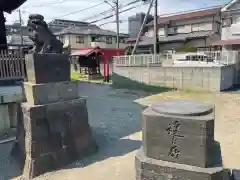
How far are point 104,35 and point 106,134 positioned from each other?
31.2 metres

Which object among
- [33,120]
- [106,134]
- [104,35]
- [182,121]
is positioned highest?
[104,35]

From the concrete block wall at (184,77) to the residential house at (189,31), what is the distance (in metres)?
9.87

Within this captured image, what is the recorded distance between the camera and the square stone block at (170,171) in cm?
241

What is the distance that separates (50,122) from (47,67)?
3.84 ft

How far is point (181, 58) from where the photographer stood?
44.8 feet

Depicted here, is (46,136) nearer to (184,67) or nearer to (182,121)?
(182,121)

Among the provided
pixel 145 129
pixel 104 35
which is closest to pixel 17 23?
pixel 104 35

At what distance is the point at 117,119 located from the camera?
25.1 ft

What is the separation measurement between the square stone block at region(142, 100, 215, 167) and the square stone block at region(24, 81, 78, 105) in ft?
8.57

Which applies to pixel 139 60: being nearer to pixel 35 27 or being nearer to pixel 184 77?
pixel 184 77

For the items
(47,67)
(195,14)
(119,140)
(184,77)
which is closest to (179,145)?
(47,67)

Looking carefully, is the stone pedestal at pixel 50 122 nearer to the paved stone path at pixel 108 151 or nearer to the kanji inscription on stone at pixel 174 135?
the paved stone path at pixel 108 151

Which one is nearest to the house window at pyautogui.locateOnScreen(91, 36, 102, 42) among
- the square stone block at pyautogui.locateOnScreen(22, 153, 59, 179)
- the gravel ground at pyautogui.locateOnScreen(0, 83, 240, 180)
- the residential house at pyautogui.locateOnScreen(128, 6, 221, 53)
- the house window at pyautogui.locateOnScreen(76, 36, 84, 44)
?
the house window at pyautogui.locateOnScreen(76, 36, 84, 44)

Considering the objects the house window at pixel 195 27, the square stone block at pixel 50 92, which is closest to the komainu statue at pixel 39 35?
the square stone block at pixel 50 92
